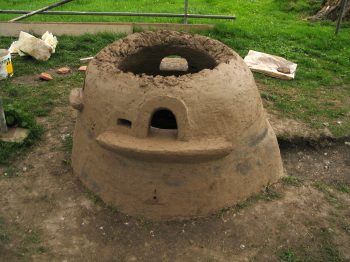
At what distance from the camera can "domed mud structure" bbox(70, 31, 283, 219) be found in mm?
3959

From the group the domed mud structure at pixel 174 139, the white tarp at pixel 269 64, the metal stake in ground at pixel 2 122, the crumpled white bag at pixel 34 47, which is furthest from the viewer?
the crumpled white bag at pixel 34 47

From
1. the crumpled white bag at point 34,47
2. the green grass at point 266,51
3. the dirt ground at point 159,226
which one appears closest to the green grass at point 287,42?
the green grass at point 266,51

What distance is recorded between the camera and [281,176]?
496cm

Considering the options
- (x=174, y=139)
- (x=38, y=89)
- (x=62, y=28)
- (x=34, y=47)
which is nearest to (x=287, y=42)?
(x=62, y=28)

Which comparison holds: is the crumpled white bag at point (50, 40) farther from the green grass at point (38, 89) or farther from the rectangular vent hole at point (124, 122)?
→ the rectangular vent hole at point (124, 122)

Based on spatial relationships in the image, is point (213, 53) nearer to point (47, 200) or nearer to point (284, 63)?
point (47, 200)

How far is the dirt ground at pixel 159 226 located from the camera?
3981 millimetres

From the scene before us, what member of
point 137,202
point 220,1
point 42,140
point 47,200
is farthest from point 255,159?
point 220,1

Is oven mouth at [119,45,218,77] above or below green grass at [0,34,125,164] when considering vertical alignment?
above

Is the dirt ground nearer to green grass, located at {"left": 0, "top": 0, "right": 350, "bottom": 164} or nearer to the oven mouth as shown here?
green grass, located at {"left": 0, "top": 0, "right": 350, "bottom": 164}

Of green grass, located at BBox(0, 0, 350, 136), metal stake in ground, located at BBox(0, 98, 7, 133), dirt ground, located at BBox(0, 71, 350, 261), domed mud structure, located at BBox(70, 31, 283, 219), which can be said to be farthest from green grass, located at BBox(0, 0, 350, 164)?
domed mud structure, located at BBox(70, 31, 283, 219)

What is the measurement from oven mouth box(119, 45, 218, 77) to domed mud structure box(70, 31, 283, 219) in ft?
0.70

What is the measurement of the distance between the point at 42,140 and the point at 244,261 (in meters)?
3.02

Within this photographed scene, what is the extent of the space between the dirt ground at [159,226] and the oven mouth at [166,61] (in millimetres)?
1386
